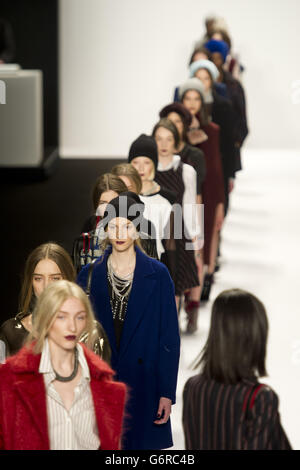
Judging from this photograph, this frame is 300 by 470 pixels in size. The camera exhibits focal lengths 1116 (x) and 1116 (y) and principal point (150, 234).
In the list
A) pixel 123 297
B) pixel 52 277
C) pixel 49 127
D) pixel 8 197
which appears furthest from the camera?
pixel 49 127

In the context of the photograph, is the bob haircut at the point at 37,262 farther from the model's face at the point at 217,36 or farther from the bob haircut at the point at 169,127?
the model's face at the point at 217,36

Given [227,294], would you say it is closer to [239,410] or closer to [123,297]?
[239,410]

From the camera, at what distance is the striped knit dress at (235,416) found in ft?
A: 11.1

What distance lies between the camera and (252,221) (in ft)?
40.7

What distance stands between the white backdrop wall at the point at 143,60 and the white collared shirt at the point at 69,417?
13.4m

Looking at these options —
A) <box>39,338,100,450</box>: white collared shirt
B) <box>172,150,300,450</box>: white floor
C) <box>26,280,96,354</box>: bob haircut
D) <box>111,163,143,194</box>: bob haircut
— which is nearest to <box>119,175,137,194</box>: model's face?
<box>111,163,143,194</box>: bob haircut

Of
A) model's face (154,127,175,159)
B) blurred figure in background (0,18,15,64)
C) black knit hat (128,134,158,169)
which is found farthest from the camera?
blurred figure in background (0,18,15,64)

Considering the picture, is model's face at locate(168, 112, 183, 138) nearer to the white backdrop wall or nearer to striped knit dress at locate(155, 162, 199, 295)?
striped knit dress at locate(155, 162, 199, 295)

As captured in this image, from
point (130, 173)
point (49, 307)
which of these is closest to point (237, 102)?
point (130, 173)

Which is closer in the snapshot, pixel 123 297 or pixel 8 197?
pixel 123 297

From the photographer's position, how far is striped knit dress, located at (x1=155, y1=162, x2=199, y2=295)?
703 centimetres

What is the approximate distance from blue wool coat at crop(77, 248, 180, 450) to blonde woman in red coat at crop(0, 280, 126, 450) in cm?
117
